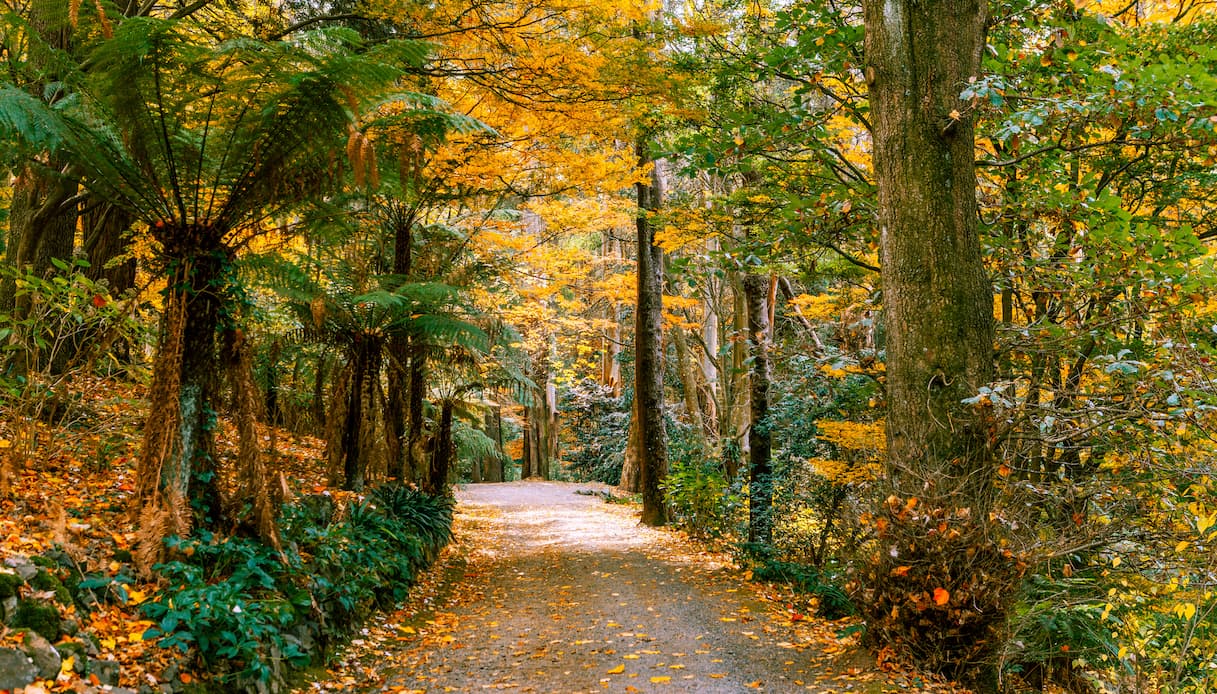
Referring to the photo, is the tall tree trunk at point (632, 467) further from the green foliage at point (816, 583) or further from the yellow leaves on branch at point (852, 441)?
the green foliage at point (816, 583)

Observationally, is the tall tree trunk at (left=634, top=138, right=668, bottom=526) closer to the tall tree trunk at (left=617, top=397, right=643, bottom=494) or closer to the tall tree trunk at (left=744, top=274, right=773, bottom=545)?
the tall tree trunk at (left=744, top=274, right=773, bottom=545)

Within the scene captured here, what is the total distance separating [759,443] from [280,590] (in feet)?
21.4

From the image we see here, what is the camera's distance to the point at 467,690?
4.20 m

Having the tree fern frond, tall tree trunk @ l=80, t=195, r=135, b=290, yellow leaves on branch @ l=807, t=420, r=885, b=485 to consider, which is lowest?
yellow leaves on branch @ l=807, t=420, r=885, b=485

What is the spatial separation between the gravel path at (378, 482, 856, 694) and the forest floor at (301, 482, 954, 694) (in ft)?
0.04

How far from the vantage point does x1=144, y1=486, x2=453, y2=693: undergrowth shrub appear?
11.2 feet

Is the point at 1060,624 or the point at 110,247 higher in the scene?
the point at 110,247

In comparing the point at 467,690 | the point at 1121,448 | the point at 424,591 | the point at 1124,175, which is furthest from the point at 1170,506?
the point at 424,591

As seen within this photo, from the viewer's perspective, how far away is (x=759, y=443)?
9.42 metres

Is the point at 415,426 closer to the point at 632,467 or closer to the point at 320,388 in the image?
the point at 320,388

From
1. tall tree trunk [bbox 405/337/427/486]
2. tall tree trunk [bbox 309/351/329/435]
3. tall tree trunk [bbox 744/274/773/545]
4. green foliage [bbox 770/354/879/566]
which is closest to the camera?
tall tree trunk [bbox 309/351/329/435]

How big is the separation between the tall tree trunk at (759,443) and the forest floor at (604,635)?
104 cm

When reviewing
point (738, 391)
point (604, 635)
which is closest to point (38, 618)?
point (604, 635)

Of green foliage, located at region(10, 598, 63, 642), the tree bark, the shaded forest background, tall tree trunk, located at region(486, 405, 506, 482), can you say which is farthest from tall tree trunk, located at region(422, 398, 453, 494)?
tall tree trunk, located at region(486, 405, 506, 482)
